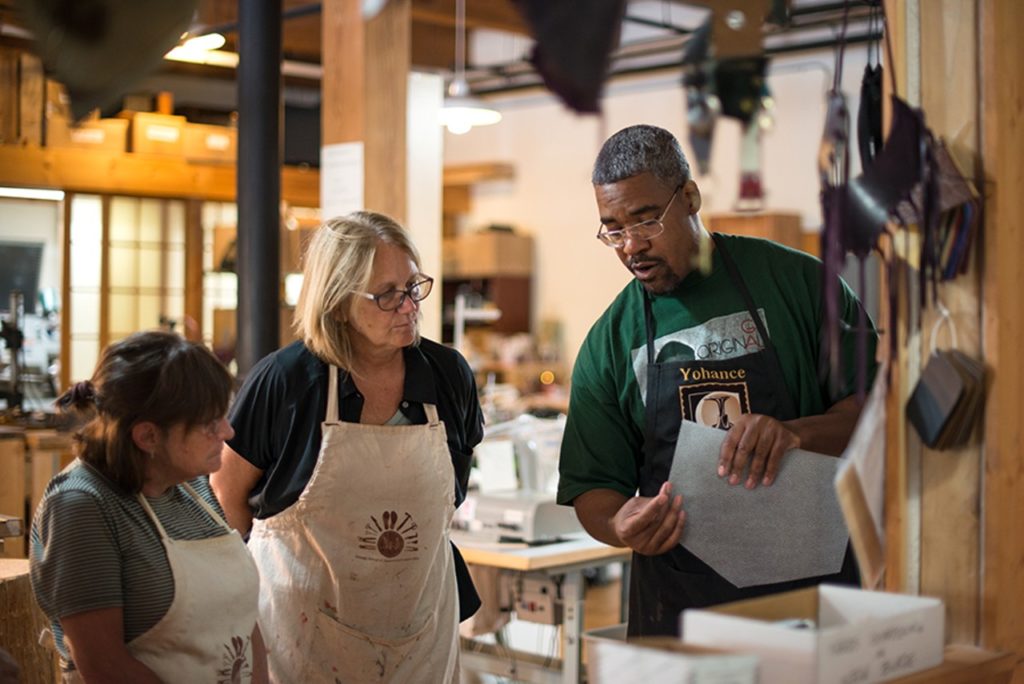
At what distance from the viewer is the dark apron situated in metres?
2.31

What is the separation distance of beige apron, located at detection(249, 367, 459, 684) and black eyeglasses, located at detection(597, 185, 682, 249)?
2.05ft

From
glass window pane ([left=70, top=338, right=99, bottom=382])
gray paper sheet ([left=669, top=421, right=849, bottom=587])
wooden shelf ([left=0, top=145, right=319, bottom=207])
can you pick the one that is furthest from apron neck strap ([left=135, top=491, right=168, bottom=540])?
glass window pane ([left=70, top=338, right=99, bottom=382])

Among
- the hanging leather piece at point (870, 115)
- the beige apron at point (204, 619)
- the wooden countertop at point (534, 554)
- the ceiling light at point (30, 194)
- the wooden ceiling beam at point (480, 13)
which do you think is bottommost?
the wooden countertop at point (534, 554)

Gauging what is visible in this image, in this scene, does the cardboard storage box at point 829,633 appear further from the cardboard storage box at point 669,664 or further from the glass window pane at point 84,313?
the glass window pane at point 84,313

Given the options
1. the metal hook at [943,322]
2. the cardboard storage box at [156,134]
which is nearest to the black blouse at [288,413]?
the metal hook at [943,322]

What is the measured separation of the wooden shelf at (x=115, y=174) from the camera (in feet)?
28.8

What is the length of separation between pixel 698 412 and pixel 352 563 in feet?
2.55

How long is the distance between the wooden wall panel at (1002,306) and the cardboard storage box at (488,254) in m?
10.4

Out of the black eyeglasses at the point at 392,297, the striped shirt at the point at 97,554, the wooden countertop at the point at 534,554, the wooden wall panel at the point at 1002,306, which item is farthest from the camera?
the wooden countertop at the point at 534,554

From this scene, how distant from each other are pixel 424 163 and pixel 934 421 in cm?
417

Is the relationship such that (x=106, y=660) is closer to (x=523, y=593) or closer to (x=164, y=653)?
(x=164, y=653)

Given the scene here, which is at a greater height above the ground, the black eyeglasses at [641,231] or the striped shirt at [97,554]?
the black eyeglasses at [641,231]

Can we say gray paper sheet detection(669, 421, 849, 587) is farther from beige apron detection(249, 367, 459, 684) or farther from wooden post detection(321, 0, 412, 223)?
wooden post detection(321, 0, 412, 223)

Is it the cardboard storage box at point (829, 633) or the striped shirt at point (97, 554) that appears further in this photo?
the striped shirt at point (97, 554)
